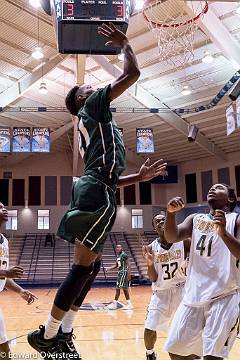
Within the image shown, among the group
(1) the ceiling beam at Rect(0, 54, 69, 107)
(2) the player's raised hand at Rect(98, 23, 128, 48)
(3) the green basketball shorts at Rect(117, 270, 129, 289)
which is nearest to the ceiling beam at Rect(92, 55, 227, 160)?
(1) the ceiling beam at Rect(0, 54, 69, 107)

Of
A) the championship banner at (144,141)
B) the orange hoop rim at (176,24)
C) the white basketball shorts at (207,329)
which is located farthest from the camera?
the championship banner at (144,141)

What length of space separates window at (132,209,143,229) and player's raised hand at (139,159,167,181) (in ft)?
83.6

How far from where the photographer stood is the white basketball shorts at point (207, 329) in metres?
3.50

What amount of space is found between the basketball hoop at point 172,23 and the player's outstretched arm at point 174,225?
7.64 metres

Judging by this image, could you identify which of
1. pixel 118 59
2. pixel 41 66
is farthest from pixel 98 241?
pixel 41 66

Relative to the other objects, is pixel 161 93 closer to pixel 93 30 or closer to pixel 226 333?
pixel 93 30

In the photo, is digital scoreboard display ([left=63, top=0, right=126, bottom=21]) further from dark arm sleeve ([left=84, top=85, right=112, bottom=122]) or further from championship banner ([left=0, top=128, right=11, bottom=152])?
championship banner ([left=0, top=128, right=11, bottom=152])

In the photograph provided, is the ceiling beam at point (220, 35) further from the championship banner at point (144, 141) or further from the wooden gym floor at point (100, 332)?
the wooden gym floor at point (100, 332)

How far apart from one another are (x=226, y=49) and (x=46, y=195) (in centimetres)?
1824

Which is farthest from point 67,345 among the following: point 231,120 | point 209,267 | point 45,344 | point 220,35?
point 220,35

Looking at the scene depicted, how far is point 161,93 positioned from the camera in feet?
61.5

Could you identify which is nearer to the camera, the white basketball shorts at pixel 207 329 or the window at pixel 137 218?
the white basketball shorts at pixel 207 329

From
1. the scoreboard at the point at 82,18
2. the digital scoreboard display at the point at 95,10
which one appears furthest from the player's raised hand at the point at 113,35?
the digital scoreboard display at the point at 95,10

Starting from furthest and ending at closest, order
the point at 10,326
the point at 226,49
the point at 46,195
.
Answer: the point at 46,195
the point at 226,49
the point at 10,326
